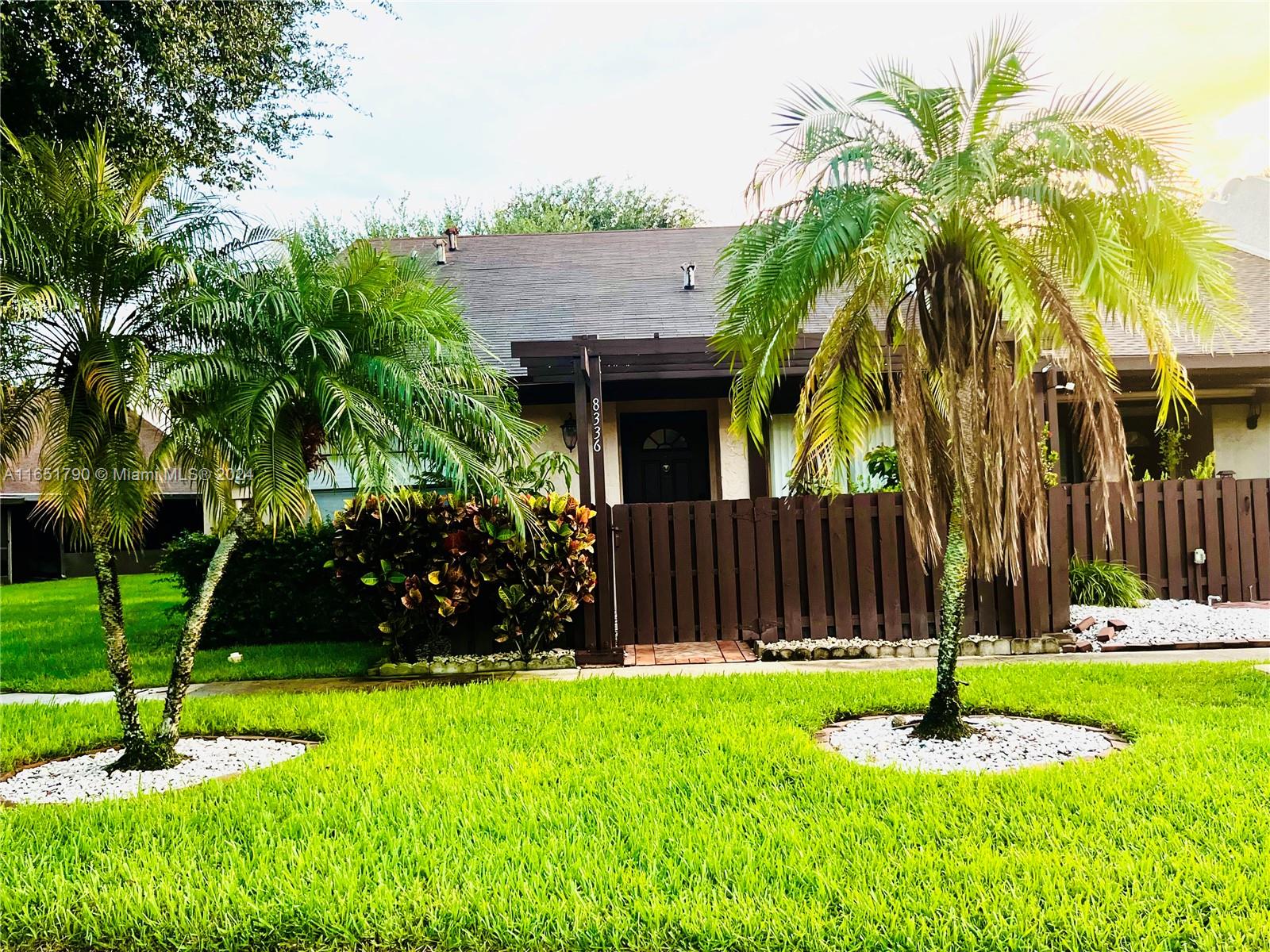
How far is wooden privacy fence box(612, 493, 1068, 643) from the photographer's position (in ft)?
27.9

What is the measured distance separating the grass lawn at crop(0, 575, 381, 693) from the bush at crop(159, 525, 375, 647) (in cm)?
36

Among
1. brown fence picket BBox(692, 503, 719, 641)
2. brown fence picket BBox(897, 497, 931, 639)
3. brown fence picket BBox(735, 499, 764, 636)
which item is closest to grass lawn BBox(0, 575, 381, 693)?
brown fence picket BBox(692, 503, 719, 641)

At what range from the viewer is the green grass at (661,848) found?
2904mm

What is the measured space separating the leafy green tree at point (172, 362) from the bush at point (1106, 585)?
7.86m

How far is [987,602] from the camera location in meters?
8.30

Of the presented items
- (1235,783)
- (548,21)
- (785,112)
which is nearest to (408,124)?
(548,21)

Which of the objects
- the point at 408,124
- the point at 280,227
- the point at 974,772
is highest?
the point at 408,124

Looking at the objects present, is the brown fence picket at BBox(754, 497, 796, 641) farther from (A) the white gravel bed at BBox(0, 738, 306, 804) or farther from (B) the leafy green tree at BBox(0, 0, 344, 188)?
(B) the leafy green tree at BBox(0, 0, 344, 188)

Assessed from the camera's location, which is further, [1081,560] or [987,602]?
[1081,560]

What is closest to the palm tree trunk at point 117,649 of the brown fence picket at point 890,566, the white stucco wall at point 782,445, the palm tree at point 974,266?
the palm tree at point 974,266

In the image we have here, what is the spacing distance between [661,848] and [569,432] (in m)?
8.98

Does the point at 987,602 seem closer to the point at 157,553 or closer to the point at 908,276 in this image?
the point at 908,276

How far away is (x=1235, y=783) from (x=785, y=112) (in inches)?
165

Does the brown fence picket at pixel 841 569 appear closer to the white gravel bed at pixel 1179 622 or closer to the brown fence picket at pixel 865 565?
the brown fence picket at pixel 865 565
